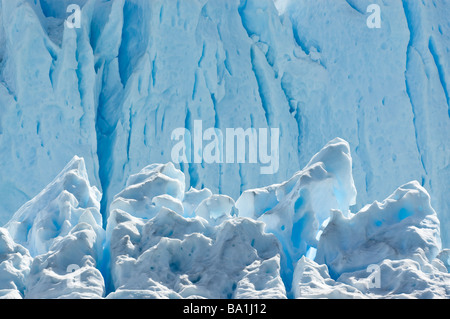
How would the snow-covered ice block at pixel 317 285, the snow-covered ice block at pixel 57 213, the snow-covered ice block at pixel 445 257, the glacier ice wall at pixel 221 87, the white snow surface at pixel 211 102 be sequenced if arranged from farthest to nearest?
the glacier ice wall at pixel 221 87, the white snow surface at pixel 211 102, the snow-covered ice block at pixel 57 213, the snow-covered ice block at pixel 445 257, the snow-covered ice block at pixel 317 285

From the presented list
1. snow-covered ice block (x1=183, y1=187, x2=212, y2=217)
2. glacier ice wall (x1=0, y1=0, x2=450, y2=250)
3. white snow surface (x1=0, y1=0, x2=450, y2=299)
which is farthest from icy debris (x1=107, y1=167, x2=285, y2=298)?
glacier ice wall (x1=0, y1=0, x2=450, y2=250)

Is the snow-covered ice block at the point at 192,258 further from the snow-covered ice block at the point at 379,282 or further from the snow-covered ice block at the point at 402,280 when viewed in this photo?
the snow-covered ice block at the point at 402,280

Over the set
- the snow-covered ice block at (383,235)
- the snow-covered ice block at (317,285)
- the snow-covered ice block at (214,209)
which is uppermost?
the snow-covered ice block at (214,209)

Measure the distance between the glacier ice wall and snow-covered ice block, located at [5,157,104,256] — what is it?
249cm

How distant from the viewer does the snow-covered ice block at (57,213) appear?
586 centimetres

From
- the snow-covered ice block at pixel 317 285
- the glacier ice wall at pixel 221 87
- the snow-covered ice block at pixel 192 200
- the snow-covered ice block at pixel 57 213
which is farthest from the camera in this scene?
the glacier ice wall at pixel 221 87

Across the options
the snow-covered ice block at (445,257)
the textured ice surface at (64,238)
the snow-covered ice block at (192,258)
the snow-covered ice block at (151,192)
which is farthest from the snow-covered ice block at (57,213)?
the snow-covered ice block at (445,257)

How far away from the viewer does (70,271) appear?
4773mm

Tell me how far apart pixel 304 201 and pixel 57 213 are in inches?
87.8

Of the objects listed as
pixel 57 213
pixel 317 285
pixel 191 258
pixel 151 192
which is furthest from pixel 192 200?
pixel 317 285

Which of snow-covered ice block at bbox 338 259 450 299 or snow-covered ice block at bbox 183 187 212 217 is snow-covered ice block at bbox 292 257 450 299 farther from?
snow-covered ice block at bbox 183 187 212 217

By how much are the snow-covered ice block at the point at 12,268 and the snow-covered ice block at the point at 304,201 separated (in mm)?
1896

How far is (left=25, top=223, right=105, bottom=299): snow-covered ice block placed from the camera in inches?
176

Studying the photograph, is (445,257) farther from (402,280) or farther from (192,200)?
(192,200)
